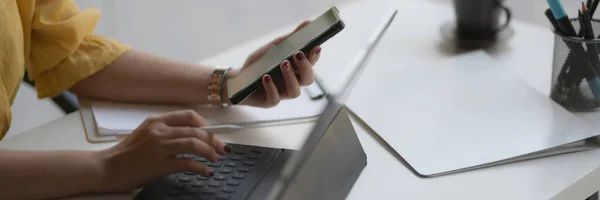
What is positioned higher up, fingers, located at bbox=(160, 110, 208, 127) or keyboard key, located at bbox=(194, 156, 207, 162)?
fingers, located at bbox=(160, 110, 208, 127)

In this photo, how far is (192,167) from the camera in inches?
24.5

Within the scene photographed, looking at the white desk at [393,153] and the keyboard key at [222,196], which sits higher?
the white desk at [393,153]

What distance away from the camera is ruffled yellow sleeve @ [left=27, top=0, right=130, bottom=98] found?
820 mm

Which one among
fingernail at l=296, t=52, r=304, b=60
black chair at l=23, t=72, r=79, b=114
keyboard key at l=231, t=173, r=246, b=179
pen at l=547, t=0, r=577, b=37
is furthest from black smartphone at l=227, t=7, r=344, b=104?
black chair at l=23, t=72, r=79, b=114

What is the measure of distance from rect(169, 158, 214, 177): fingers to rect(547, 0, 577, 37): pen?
427mm

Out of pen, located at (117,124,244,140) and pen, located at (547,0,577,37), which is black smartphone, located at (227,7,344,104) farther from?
pen, located at (547,0,577,37)

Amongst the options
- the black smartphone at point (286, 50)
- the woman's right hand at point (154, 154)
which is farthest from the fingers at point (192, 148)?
the black smartphone at point (286, 50)

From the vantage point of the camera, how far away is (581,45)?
28.4 inches

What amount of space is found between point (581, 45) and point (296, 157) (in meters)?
0.43

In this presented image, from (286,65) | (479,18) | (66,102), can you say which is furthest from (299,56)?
(66,102)

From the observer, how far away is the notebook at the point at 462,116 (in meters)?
0.67

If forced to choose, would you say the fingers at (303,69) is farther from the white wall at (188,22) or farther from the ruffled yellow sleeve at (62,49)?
the white wall at (188,22)

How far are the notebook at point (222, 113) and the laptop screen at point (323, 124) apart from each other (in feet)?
0.28

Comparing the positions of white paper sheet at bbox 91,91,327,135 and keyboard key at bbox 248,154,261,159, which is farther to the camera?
white paper sheet at bbox 91,91,327,135
